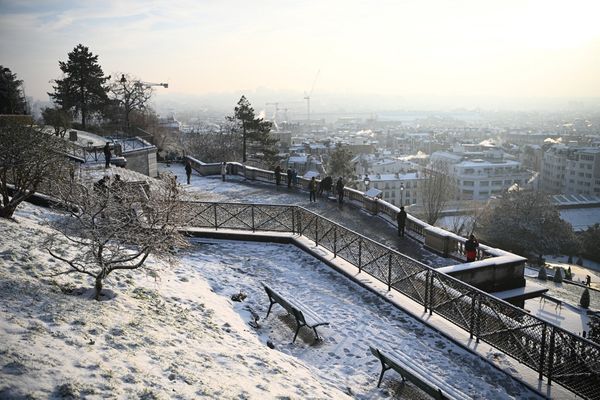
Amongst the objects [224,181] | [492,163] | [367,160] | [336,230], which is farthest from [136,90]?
[492,163]

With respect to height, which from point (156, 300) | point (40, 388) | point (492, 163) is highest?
point (40, 388)

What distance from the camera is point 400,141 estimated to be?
176 metres

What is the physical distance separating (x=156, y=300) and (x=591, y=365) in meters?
7.05

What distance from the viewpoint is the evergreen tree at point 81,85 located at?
38.4 metres

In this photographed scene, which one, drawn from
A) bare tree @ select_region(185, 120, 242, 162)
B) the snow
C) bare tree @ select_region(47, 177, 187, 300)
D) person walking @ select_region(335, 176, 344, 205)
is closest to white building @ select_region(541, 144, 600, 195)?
bare tree @ select_region(185, 120, 242, 162)

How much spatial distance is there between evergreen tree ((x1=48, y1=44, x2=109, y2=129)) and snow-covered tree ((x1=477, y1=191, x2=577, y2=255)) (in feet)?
128

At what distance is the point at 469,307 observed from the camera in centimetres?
866

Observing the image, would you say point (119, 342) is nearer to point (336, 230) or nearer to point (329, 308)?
point (329, 308)

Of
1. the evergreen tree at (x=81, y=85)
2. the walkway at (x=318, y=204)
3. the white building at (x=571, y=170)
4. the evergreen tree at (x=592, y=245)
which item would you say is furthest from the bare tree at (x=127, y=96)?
the white building at (x=571, y=170)

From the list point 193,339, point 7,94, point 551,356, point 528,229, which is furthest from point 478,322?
point 528,229

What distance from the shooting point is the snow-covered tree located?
4532 cm

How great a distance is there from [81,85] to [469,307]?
3921 cm

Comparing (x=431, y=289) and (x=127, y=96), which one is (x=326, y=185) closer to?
(x=431, y=289)

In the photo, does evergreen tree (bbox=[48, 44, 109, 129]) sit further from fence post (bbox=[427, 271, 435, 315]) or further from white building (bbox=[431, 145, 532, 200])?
white building (bbox=[431, 145, 532, 200])
